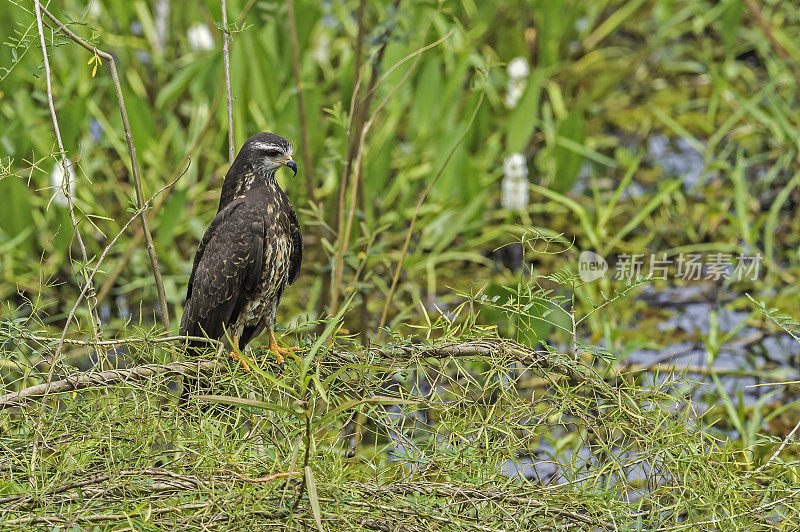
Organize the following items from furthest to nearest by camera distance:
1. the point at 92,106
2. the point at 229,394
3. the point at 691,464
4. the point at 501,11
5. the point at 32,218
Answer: the point at 501,11 → the point at 92,106 → the point at 32,218 → the point at 229,394 → the point at 691,464

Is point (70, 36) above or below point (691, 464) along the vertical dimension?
above

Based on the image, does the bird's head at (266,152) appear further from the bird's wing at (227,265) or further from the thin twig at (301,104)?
the thin twig at (301,104)

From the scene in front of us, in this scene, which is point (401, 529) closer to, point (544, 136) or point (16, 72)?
point (16, 72)

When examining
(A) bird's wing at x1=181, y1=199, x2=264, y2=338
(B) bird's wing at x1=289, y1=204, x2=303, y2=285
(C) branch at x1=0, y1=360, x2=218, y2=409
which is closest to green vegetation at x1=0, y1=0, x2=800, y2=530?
(C) branch at x1=0, y1=360, x2=218, y2=409

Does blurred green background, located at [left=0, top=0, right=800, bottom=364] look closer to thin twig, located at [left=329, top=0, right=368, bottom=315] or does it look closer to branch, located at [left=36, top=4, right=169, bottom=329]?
thin twig, located at [left=329, top=0, right=368, bottom=315]

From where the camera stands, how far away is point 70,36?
2.30 meters

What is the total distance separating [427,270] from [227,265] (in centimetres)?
200

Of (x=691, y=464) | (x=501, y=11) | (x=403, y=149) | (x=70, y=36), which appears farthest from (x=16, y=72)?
(x=691, y=464)

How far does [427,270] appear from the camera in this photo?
4.70 metres

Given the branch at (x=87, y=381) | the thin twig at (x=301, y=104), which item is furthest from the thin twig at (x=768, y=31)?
the branch at (x=87, y=381)

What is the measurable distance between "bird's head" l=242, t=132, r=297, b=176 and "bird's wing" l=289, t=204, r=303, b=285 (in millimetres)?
183

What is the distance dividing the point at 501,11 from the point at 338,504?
4.98m

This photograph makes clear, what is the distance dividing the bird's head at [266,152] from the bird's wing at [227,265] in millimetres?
127

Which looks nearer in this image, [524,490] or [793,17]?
[524,490]
